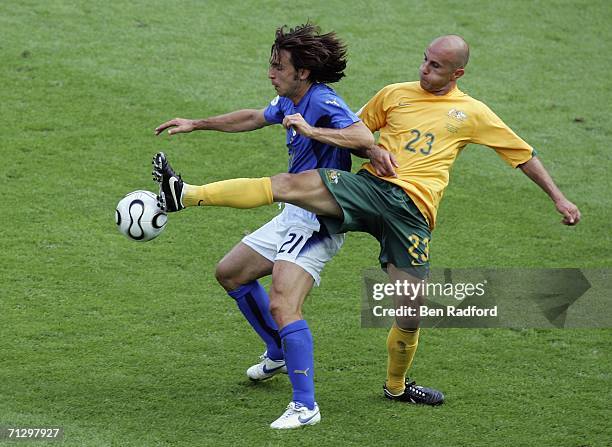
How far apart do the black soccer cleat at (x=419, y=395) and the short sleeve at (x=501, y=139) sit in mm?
1410

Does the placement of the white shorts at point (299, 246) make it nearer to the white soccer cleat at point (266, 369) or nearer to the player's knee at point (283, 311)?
the player's knee at point (283, 311)

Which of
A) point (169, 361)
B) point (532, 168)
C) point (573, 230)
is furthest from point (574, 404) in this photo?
point (573, 230)

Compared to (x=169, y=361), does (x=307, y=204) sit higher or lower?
higher

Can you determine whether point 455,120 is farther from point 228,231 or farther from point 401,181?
→ point 228,231

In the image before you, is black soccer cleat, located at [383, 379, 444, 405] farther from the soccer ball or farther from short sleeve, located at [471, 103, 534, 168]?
the soccer ball

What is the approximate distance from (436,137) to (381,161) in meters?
0.44

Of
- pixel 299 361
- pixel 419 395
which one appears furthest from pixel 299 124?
pixel 419 395

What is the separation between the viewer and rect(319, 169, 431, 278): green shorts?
19.9ft

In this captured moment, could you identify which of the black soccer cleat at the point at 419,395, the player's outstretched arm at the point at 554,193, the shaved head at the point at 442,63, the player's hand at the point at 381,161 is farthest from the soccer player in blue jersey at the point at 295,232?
the player's outstretched arm at the point at 554,193

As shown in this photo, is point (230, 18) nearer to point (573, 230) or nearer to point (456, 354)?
point (573, 230)

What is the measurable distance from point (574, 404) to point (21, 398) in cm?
318

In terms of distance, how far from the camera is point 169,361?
22.5 feet

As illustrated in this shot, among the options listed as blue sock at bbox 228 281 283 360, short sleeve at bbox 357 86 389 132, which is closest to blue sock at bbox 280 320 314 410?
blue sock at bbox 228 281 283 360

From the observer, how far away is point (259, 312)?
21.7 feet
